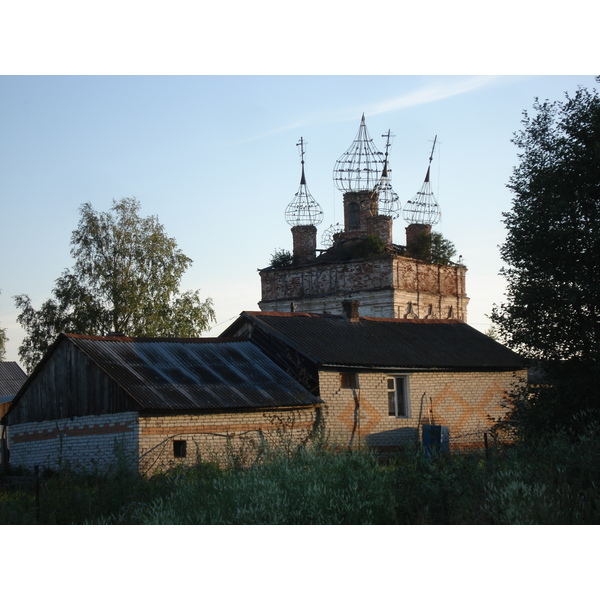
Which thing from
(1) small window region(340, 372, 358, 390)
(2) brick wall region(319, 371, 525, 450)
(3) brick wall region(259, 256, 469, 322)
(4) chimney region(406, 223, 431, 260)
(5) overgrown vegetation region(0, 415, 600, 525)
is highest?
(4) chimney region(406, 223, 431, 260)

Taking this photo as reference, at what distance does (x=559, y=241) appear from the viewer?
2117cm

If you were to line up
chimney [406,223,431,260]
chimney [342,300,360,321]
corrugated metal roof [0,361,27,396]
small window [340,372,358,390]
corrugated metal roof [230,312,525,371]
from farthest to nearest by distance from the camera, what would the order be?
chimney [406,223,431,260] → corrugated metal roof [0,361,27,396] → chimney [342,300,360,321] → corrugated metal roof [230,312,525,371] → small window [340,372,358,390]

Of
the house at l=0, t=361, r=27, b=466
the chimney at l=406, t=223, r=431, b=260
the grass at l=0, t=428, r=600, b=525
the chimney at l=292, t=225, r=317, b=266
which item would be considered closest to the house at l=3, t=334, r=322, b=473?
the grass at l=0, t=428, r=600, b=525

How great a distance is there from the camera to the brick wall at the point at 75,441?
20.2m

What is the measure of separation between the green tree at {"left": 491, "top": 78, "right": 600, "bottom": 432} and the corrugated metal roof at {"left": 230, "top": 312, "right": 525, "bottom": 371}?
10.1ft

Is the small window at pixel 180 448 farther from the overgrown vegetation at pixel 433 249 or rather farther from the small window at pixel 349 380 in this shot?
the overgrown vegetation at pixel 433 249

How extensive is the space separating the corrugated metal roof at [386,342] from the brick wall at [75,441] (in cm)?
606

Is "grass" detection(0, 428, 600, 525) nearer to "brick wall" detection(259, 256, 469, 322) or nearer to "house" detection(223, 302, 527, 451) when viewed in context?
"house" detection(223, 302, 527, 451)

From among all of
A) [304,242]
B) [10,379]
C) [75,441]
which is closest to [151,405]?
[75,441]

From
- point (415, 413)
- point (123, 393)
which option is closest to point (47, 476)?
point (123, 393)

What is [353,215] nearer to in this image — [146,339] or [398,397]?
[398,397]

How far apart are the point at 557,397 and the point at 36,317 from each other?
1063 inches

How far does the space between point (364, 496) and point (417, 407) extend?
14.0m

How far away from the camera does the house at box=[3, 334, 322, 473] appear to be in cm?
2031
